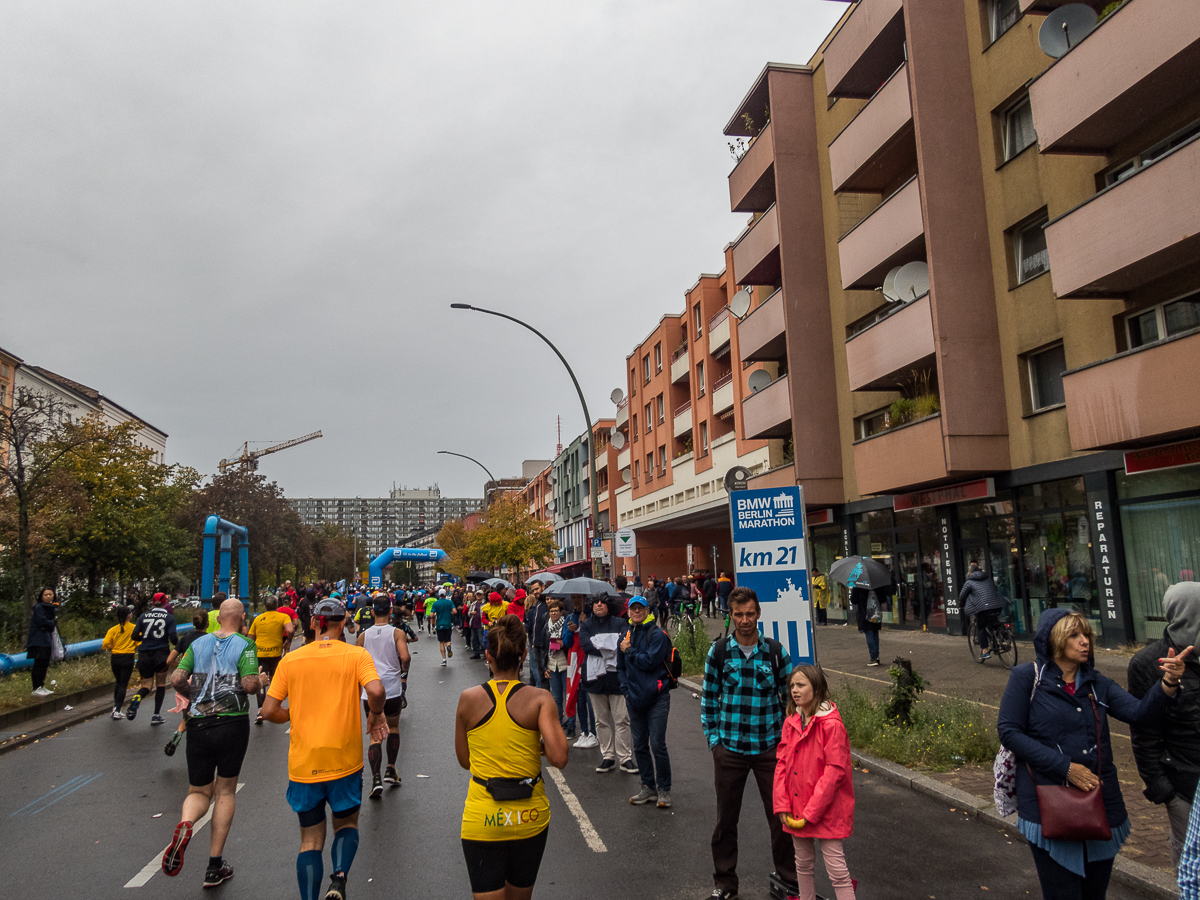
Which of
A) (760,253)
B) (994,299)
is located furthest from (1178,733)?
(760,253)

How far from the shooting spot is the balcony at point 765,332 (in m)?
25.8

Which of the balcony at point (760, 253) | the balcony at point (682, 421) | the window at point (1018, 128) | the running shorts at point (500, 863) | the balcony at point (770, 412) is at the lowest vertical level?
the running shorts at point (500, 863)

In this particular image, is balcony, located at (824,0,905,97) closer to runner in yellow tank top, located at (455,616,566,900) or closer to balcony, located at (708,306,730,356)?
balcony, located at (708,306,730,356)

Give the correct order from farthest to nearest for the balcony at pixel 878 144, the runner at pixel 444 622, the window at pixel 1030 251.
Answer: the runner at pixel 444 622
the balcony at pixel 878 144
the window at pixel 1030 251

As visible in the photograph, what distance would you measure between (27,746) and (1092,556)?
669 inches

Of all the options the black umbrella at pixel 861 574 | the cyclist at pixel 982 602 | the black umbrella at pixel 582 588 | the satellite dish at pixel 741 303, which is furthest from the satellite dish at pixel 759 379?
the black umbrella at pixel 582 588

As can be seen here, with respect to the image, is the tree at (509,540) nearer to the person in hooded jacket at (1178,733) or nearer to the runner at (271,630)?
the runner at (271,630)

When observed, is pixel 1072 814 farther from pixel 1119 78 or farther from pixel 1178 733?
pixel 1119 78

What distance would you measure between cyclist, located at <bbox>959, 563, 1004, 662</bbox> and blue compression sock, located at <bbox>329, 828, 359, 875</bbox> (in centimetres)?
1110

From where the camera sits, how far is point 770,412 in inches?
1057

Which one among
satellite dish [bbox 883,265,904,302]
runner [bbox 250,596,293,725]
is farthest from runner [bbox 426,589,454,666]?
satellite dish [bbox 883,265,904,302]

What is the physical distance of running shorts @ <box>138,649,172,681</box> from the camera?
504 inches

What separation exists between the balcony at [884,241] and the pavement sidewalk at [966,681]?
890 cm

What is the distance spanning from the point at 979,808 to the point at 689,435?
34.9 m
